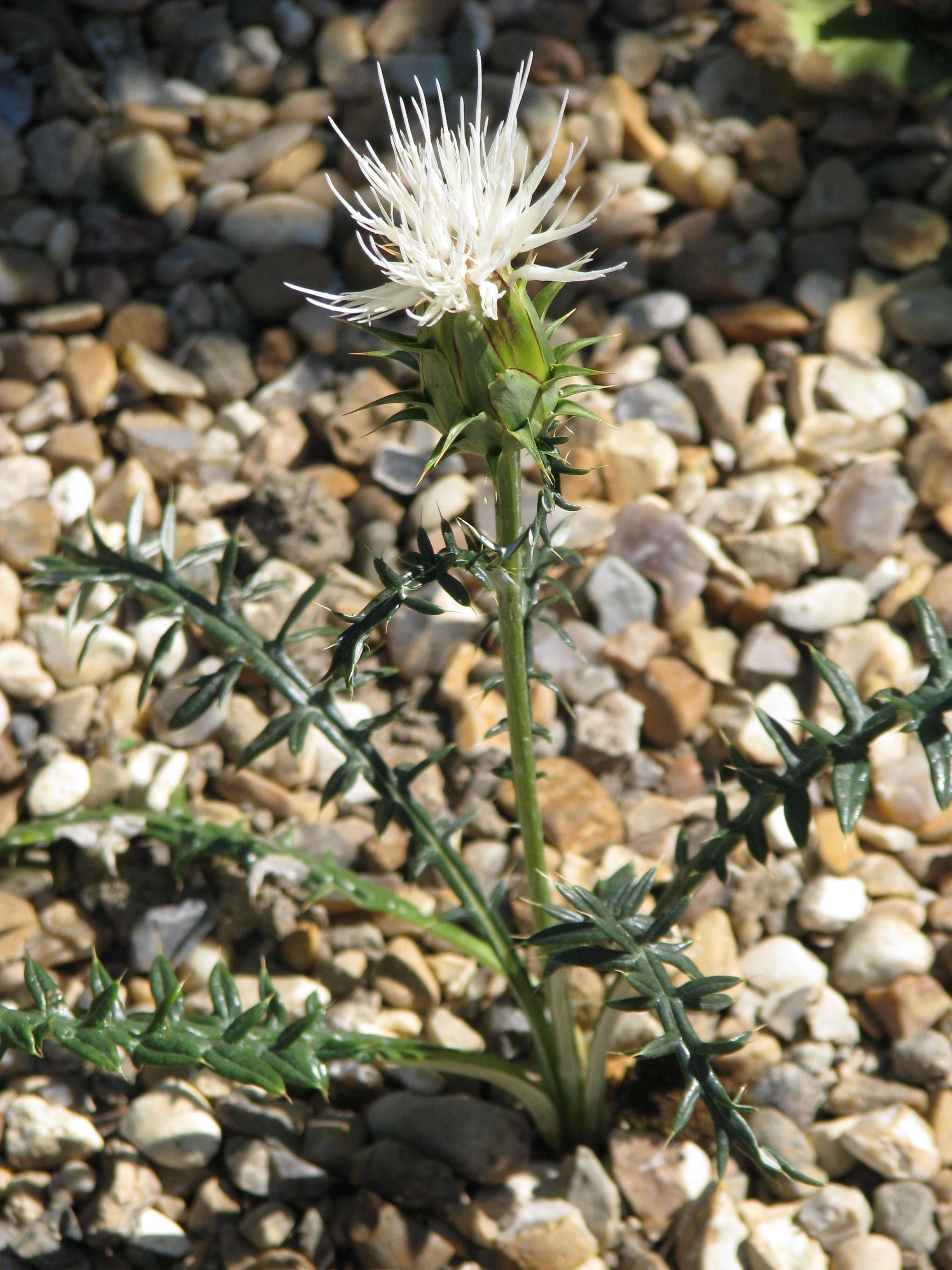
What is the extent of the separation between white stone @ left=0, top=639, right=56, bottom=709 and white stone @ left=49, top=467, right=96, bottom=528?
0.41 metres

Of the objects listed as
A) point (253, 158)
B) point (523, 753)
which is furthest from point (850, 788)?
point (253, 158)

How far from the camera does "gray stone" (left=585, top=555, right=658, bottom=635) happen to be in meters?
2.87

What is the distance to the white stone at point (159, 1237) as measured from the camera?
6.63 ft

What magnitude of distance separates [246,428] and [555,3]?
1.79 metres

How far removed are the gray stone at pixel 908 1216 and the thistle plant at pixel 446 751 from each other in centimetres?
36

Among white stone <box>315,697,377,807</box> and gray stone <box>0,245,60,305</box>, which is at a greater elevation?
gray stone <box>0,245,60,305</box>

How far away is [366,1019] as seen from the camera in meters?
2.30

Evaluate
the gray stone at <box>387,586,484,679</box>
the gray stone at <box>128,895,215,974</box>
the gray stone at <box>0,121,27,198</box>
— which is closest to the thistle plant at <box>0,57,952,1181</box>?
the gray stone at <box>128,895,215,974</box>

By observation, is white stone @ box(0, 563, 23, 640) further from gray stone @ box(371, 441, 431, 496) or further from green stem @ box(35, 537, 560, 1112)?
gray stone @ box(371, 441, 431, 496)

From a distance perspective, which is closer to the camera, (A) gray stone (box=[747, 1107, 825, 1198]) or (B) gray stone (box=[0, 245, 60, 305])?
(A) gray stone (box=[747, 1107, 825, 1198])

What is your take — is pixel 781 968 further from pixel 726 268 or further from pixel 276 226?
pixel 276 226

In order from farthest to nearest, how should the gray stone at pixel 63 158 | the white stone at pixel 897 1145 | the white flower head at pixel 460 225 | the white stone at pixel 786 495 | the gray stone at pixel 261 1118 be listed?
the gray stone at pixel 63 158
the white stone at pixel 786 495
the gray stone at pixel 261 1118
the white stone at pixel 897 1145
the white flower head at pixel 460 225

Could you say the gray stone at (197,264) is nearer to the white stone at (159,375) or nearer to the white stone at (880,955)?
the white stone at (159,375)

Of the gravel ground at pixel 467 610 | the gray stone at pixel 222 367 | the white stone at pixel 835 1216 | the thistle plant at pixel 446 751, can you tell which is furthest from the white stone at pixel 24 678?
the white stone at pixel 835 1216
